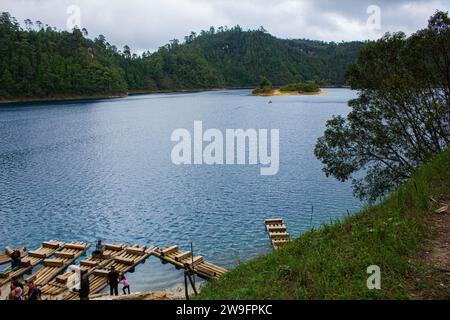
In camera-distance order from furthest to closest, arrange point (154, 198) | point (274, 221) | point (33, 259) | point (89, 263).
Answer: point (154, 198), point (274, 221), point (33, 259), point (89, 263)

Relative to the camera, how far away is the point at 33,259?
25812mm

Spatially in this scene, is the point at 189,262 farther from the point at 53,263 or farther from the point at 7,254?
the point at 7,254

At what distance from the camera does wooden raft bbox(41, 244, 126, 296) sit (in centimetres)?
2113

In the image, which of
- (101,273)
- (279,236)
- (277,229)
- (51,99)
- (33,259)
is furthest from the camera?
(51,99)

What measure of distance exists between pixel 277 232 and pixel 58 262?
1509 cm

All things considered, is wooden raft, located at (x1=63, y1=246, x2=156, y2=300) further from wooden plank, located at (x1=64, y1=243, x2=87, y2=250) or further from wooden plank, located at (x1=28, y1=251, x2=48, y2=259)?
wooden plank, located at (x1=28, y1=251, x2=48, y2=259)

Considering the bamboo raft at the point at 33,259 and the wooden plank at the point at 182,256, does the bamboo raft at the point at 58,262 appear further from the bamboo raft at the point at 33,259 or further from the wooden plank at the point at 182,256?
the wooden plank at the point at 182,256

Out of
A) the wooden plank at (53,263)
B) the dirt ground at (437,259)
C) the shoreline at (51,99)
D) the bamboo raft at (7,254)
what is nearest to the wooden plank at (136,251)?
the wooden plank at (53,263)

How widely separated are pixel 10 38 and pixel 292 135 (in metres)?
162

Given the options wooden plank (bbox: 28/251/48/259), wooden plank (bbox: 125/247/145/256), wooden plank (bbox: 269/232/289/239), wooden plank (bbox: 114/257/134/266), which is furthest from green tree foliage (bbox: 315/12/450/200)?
wooden plank (bbox: 28/251/48/259)

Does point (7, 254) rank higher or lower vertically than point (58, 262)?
lower

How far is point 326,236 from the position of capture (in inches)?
502

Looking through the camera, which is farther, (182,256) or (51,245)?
(51,245)

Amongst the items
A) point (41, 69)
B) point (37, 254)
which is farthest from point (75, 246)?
point (41, 69)
